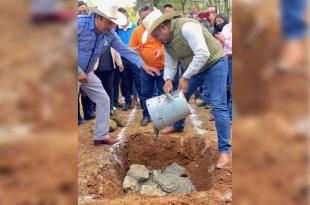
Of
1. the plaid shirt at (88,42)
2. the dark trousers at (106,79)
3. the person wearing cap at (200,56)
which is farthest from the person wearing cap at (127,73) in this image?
the person wearing cap at (200,56)

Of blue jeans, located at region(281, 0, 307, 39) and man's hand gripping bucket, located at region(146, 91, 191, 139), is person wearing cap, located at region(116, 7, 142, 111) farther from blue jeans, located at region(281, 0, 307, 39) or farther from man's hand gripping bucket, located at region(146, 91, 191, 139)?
blue jeans, located at region(281, 0, 307, 39)

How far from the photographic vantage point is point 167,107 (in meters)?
3.62

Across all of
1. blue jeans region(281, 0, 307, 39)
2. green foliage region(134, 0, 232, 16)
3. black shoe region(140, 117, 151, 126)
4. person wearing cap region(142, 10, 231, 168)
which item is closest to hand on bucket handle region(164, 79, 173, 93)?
person wearing cap region(142, 10, 231, 168)

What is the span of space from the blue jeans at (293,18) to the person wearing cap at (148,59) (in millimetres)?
4729

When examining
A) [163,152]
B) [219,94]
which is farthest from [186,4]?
[219,94]

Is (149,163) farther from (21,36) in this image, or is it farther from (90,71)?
(21,36)

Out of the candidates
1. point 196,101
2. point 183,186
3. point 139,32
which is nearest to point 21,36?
point 183,186

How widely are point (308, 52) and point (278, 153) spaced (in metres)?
0.16

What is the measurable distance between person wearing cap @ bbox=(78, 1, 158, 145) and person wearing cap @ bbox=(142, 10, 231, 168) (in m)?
0.53

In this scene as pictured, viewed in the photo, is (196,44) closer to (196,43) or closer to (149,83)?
(196,43)

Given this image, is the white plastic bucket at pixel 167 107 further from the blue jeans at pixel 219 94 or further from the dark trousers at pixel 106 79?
the dark trousers at pixel 106 79

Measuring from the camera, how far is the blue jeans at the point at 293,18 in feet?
1.85

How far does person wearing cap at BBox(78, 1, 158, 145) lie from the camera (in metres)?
3.97

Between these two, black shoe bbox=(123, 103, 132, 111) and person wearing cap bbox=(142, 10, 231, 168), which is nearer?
person wearing cap bbox=(142, 10, 231, 168)
